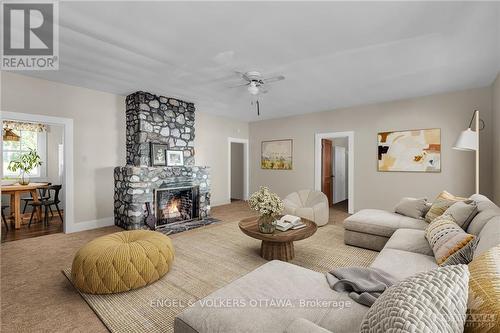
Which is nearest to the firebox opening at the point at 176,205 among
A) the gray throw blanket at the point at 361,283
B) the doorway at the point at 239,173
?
the doorway at the point at 239,173

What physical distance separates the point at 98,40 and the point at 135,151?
2342 millimetres

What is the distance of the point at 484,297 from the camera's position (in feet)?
2.83

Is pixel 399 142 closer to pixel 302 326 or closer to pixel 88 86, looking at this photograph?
pixel 302 326

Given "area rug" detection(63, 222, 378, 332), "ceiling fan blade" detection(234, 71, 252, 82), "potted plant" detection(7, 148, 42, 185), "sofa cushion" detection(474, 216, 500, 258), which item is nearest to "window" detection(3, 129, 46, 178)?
"potted plant" detection(7, 148, 42, 185)

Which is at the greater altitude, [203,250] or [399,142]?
[399,142]

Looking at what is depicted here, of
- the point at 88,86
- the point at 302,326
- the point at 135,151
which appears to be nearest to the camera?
the point at 302,326

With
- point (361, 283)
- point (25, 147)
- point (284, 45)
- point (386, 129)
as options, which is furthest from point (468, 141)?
point (25, 147)

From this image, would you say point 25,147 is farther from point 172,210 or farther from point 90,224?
point 172,210

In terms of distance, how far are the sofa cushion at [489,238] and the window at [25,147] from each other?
27.4ft

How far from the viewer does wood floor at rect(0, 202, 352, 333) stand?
184 centimetres

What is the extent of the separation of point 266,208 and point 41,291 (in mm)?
2444

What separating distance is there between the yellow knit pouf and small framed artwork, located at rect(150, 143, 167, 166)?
241 centimetres

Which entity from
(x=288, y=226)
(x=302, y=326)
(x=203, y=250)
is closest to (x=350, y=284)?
(x=302, y=326)

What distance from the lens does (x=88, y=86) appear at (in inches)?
165
